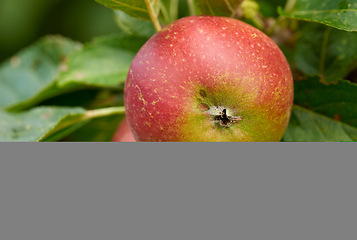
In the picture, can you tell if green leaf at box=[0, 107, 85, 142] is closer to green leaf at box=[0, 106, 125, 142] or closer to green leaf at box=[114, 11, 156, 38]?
green leaf at box=[0, 106, 125, 142]

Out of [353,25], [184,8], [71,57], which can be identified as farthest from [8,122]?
[353,25]

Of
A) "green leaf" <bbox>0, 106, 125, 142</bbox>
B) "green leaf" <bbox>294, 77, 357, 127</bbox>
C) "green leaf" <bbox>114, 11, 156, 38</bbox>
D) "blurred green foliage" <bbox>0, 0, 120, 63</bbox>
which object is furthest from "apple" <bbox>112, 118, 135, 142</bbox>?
"blurred green foliage" <bbox>0, 0, 120, 63</bbox>

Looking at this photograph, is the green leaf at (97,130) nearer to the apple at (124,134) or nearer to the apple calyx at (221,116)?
A: the apple at (124,134)

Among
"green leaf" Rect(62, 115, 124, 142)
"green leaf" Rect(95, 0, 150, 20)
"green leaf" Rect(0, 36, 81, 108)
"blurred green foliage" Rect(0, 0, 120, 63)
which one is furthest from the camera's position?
"blurred green foliage" Rect(0, 0, 120, 63)

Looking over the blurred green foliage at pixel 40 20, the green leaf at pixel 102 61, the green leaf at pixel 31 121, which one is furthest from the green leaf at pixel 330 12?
the blurred green foliage at pixel 40 20

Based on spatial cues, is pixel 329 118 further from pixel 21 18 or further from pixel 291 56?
pixel 21 18
